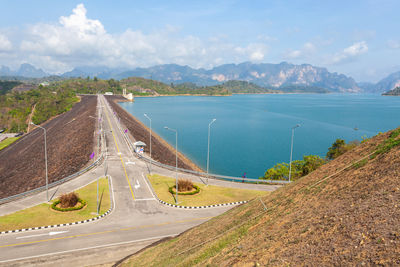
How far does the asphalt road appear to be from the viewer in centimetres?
1947

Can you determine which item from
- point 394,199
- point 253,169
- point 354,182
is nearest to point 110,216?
point 354,182

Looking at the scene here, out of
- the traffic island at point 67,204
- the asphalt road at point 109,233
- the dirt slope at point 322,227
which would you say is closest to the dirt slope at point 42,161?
the asphalt road at point 109,233

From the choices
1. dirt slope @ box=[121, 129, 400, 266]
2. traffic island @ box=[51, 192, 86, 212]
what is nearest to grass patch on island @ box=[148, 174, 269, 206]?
traffic island @ box=[51, 192, 86, 212]

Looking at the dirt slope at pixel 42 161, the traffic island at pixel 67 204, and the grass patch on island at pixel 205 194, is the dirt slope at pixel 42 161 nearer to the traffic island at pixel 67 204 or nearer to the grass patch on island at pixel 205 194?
the traffic island at pixel 67 204

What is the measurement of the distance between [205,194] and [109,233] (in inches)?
543

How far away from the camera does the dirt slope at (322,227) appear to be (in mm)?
8562

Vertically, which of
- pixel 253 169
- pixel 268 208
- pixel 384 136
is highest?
pixel 384 136

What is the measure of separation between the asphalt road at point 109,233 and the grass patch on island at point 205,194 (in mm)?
1541

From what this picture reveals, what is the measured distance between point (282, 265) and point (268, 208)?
6803mm

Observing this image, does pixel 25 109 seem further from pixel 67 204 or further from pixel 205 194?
pixel 205 194

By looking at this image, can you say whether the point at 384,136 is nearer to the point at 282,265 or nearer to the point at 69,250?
the point at 282,265

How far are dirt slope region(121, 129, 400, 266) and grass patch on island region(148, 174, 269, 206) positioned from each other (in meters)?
13.3

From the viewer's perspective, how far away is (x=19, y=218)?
24.4m

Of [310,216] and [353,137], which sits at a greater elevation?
[310,216]
